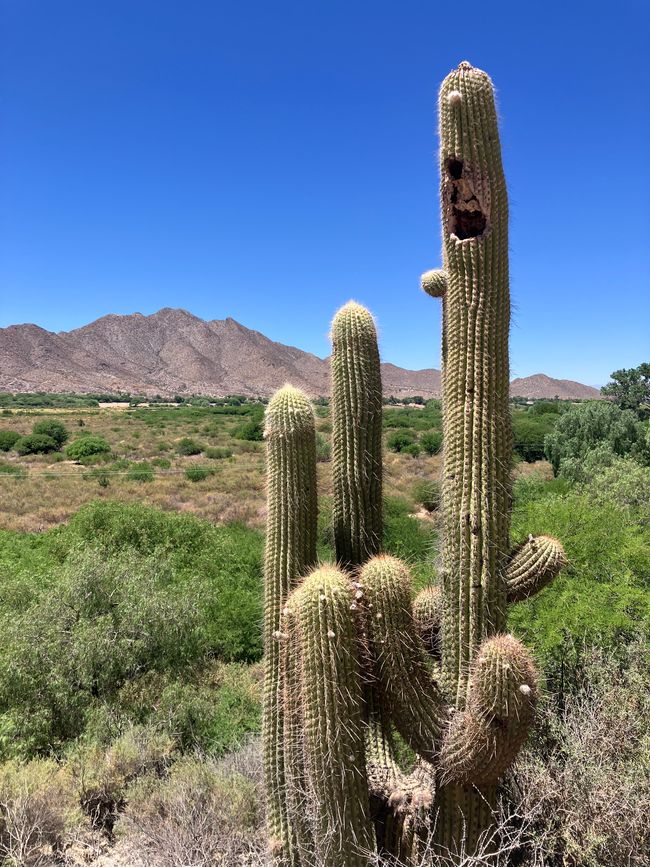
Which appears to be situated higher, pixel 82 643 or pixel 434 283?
pixel 434 283

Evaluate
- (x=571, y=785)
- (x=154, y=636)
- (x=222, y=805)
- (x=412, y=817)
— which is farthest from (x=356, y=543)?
(x=154, y=636)

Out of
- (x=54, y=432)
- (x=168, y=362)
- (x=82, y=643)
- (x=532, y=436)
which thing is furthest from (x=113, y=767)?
(x=168, y=362)

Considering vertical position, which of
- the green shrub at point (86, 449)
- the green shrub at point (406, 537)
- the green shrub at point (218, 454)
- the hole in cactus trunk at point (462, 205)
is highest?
the hole in cactus trunk at point (462, 205)

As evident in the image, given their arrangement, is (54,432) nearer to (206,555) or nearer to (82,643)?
(206,555)

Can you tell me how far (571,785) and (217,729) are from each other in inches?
190

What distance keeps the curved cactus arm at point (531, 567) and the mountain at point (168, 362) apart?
120 meters

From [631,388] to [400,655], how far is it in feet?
121

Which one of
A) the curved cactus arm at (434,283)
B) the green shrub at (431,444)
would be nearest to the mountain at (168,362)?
the green shrub at (431,444)

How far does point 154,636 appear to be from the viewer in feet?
28.3

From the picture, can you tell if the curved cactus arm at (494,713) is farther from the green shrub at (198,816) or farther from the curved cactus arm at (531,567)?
the green shrub at (198,816)

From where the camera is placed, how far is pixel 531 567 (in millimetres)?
3959

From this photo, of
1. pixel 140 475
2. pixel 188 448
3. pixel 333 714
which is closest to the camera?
pixel 333 714

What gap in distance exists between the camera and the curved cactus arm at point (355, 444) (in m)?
4.54

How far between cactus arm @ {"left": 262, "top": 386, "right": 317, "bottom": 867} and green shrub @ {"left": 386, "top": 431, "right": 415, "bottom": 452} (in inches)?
1358
